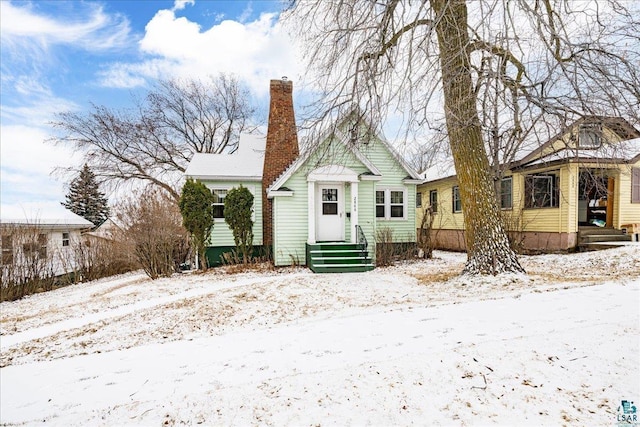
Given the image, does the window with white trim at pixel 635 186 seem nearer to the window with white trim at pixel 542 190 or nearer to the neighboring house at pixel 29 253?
the window with white trim at pixel 542 190

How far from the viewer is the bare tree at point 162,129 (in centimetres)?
2116

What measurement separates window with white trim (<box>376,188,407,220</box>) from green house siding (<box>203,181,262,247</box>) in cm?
481

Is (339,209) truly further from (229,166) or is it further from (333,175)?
(229,166)

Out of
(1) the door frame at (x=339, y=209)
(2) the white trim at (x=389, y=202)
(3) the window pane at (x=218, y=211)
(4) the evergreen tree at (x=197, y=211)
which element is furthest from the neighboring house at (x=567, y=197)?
(4) the evergreen tree at (x=197, y=211)

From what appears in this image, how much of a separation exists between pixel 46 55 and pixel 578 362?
57.9 ft

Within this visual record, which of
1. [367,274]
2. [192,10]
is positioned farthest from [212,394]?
[192,10]

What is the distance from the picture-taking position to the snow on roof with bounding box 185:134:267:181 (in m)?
13.2

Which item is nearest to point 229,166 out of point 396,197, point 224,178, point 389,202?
point 224,178

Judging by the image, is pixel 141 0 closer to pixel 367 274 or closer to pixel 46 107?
pixel 46 107

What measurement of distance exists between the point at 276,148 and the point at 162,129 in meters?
14.2

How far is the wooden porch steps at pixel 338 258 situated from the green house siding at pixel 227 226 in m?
2.78

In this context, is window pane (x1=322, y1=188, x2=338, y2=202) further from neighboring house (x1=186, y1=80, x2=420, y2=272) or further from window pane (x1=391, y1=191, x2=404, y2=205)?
window pane (x1=391, y1=191, x2=404, y2=205)

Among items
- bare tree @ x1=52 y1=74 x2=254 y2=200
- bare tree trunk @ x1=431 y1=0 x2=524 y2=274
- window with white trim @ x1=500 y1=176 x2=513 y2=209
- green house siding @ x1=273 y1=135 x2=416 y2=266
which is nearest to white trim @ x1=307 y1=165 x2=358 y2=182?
green house siding @ x1=273 y1=135 x2=416 y2=266

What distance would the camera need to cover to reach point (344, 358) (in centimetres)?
A: 376
